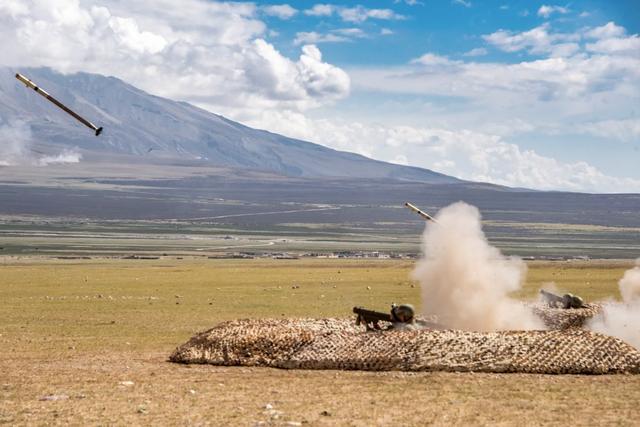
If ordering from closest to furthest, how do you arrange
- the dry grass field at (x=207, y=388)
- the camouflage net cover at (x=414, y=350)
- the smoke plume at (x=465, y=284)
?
1. the dry grass field at (x=207, y=388)
2. the camouflage net cover at (x=414, y=350)
3. the smoke plume at (x=465, y=284)

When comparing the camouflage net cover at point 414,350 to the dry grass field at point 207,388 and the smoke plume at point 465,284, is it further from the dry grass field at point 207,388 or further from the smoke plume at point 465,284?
the smoke plume at point 465,284

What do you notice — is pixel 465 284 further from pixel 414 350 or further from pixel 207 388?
pixel 207 388

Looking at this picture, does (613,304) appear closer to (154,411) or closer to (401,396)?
(401,396)

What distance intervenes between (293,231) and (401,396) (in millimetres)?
158253

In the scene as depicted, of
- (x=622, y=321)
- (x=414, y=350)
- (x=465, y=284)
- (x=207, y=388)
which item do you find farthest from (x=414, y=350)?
(x=622, y=321)

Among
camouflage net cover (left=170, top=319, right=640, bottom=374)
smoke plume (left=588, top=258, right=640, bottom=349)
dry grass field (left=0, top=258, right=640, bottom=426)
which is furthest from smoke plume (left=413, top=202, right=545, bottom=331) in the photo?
dry grass field (left=0, top=258, right=640, bottom=426)


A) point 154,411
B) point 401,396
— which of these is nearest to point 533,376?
point 401,396

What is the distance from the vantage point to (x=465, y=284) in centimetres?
3297

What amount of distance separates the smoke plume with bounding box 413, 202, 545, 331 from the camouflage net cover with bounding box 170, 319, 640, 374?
520 centimetres

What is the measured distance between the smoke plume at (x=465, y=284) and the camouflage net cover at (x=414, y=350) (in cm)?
520

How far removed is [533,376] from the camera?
24.1 meters

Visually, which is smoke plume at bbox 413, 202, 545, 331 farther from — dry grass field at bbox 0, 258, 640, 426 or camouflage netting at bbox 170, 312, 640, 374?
dry grass field at bbox 0, 258, 640, 426

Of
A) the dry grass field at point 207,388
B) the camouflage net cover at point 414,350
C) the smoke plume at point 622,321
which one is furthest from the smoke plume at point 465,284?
the dry grass field at point 207,388

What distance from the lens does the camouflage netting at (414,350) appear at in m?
24.8
